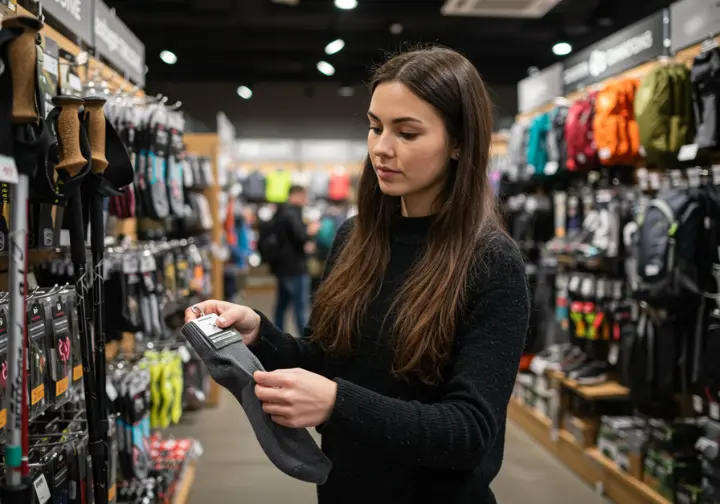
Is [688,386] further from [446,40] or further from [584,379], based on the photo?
[446,40]

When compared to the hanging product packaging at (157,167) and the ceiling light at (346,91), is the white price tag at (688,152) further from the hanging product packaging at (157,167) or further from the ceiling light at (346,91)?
the ceiling light at (346,91)

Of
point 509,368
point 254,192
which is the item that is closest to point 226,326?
point 509,368

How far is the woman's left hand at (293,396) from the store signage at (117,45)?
89.2 inches

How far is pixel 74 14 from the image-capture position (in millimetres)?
2486

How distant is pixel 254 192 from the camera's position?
12547 millimetres

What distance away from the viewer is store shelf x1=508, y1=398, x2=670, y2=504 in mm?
3586

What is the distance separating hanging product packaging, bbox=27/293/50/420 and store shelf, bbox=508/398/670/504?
2.90m

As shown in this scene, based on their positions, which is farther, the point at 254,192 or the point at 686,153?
the point at 254,192

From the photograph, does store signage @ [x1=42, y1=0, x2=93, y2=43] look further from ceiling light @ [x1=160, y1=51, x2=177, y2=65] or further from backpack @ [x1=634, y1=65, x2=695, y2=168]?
ceiling light @ [x1=160, y1=51, x2=177, y2=65]

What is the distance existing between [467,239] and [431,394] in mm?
312

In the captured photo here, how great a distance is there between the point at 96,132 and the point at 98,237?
285 mm

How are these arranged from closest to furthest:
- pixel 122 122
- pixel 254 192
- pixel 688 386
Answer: pixel 122 122 < pixel 688 386 < pixel 254 192

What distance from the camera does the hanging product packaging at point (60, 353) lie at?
181 centimetres

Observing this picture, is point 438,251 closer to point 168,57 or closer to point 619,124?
point 619,124
